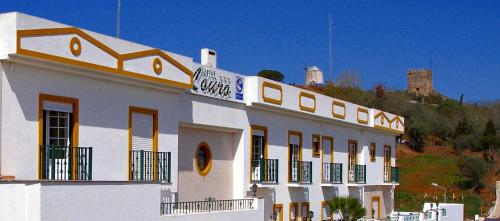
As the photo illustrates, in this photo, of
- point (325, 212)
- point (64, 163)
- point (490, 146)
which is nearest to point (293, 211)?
point (325, 212)

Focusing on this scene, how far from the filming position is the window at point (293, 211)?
26320mm

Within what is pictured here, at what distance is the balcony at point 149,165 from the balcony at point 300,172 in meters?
8.16

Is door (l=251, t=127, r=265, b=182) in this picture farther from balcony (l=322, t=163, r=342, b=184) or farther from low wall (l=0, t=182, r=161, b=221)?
low wall (l=0, t=182, r=161, b=221)

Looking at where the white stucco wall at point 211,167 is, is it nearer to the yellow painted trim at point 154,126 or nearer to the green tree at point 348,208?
the yellow painted trim at point 154,126

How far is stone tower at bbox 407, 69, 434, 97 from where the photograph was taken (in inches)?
5079

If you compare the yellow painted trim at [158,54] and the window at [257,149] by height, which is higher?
the yellow painted trim at [158,54]

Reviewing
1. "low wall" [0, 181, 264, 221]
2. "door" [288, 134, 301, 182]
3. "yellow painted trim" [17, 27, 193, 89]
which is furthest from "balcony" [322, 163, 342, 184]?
"low wall" [0, 181, 264, 221]

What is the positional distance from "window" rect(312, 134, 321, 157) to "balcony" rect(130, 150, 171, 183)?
34.0 ft

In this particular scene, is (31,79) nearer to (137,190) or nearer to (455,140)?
(137,190)

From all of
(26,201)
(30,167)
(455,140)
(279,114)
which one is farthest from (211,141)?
(455,140)

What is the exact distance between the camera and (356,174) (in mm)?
31750

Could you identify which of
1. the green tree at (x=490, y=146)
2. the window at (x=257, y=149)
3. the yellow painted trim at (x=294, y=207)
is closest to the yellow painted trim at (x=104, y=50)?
the window at (x=257, y=149)

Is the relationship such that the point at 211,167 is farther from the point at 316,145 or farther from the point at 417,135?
the point at 417,135

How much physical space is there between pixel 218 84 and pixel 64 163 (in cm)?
735
